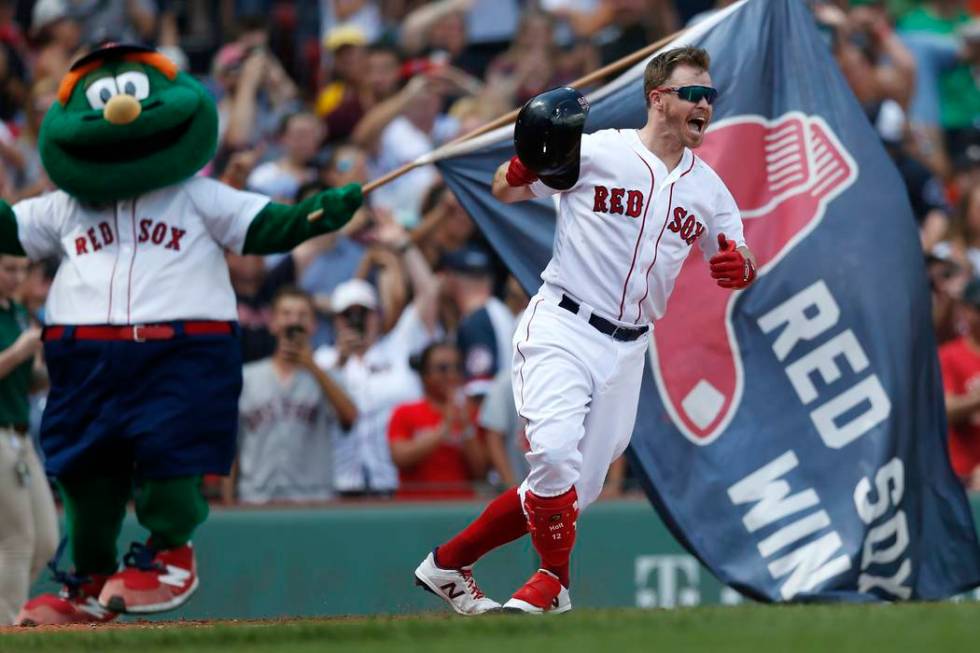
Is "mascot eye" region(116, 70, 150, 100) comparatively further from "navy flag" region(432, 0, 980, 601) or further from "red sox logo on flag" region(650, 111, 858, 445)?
"red sox logo on flag" region(650, 111, 858, 445)

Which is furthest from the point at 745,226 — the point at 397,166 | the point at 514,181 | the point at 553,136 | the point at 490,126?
the point at 397,166

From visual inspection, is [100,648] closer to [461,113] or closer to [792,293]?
[792,293]

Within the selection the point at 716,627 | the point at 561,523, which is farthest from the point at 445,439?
the point at 716,627

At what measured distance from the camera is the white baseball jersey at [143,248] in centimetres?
748

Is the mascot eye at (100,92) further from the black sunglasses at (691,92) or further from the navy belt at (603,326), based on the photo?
the black sunglasses at (691,92)

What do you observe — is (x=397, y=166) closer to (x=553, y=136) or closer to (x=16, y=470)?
(x=16, y=470)

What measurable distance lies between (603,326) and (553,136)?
733 mm

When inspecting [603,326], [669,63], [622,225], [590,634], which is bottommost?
[590,634]

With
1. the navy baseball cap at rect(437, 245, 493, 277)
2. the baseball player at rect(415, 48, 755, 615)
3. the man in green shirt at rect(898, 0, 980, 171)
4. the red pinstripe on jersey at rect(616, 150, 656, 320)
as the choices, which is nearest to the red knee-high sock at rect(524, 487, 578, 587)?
the baseball player at rect(415, 48, 755, 615)

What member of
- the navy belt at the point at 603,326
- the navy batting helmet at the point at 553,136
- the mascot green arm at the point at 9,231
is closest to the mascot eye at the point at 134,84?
the mascot green arm at the point at 9,231

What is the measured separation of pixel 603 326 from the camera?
685cm

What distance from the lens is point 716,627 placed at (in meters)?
5.76

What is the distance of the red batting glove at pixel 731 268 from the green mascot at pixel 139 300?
5.26 feet

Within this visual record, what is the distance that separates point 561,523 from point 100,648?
5.80 ft
